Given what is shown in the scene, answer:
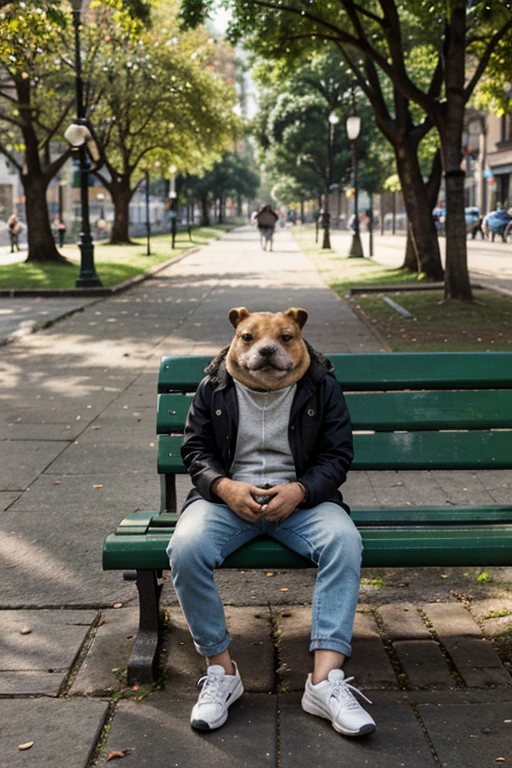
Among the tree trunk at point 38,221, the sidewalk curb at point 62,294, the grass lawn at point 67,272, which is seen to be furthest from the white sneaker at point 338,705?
the tree trunk at point 38,221

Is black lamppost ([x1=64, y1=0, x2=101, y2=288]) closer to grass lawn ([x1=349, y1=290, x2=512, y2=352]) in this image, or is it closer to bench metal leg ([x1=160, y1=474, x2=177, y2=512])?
grass lawn ([x1=349, y1=290, x2=512, y2=352])

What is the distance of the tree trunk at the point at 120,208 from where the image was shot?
45.5m

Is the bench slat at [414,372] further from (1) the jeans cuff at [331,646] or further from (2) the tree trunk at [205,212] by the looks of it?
(2) the tree trunk at [205,212]

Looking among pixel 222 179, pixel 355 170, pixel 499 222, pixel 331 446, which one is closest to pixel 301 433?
pixel 331 446

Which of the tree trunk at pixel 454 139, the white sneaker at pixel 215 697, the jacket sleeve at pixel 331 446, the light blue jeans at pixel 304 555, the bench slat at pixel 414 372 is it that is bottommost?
the white sneaker at pixel 215 697

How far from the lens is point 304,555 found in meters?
3.51

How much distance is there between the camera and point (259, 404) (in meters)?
3.62

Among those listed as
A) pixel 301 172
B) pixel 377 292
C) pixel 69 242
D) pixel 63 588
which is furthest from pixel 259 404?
pixel 301 172

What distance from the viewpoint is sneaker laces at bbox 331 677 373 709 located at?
3.17 m

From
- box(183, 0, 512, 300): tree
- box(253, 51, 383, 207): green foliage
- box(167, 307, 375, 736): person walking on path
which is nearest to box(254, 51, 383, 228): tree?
box(253, 51, 383, 207): green foliage

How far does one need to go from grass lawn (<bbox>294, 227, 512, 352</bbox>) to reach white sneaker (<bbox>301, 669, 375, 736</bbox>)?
8.46 metres

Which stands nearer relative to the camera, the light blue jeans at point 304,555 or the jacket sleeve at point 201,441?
the light blue jeans at point 304,555

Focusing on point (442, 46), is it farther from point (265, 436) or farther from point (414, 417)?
point (265, 436)

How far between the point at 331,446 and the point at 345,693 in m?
0.85
